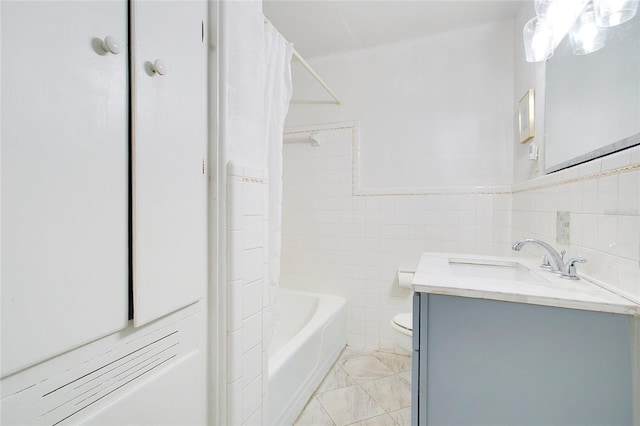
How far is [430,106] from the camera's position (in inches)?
85.8

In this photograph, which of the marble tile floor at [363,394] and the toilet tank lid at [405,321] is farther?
the toilet tank lid at [405,321]

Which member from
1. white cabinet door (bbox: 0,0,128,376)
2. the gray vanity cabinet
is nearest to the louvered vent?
white cabinet door (bbox: 0,0,128,376)

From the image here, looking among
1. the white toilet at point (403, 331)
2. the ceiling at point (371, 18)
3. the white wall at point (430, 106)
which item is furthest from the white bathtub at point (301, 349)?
the ceiling at point (371, 18)

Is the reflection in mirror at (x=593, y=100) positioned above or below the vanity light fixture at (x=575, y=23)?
below

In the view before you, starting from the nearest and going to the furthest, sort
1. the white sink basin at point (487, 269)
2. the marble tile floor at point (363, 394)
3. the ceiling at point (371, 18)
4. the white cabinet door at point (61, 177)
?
the white cabinet door at point (61, 177), the white sink basin at point (487, 269), the marble tile floor at point (363, 394), the ceiling at point (371, 18)

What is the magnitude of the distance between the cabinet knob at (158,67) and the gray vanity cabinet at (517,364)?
0.93 meters

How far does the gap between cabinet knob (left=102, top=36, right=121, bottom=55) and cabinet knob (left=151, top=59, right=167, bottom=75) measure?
3.7 inches

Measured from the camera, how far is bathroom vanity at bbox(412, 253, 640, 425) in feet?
2.42

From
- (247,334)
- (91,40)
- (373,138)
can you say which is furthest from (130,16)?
(373,138)

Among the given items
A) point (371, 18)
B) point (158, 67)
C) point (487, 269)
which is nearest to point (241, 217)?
point (158, 67)

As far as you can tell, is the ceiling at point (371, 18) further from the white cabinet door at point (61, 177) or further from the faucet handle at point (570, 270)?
the faucet handle at point (570, 270)

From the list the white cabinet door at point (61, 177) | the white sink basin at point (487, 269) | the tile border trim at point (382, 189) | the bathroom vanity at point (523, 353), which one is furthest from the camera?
the tile border trim at point (382, 189)

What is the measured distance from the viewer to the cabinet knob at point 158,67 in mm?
739

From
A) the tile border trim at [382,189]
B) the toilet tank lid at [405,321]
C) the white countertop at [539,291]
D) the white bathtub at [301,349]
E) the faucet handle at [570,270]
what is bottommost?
the white bathtub at [301,349]
